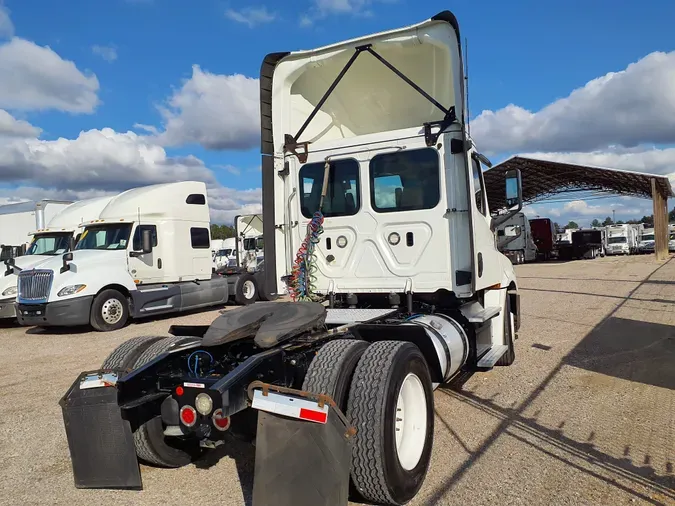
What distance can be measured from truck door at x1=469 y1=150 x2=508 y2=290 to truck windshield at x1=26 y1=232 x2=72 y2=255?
11801 mm

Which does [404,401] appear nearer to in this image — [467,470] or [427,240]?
[467,470]

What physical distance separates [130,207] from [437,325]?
10.5 meters

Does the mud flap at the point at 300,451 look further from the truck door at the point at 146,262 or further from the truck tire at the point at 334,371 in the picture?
the truck door at the point at 146,262

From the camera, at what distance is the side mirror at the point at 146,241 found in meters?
12.8

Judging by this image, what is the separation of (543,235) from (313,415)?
39.2 m

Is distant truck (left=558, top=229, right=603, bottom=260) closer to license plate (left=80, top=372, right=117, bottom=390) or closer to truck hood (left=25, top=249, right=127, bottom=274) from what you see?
truck hood (left=25, top=249, right=127, bottom=274)

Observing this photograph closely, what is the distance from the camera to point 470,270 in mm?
5375

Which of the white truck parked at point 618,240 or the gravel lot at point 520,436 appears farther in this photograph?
the white truck parked at point 618,240

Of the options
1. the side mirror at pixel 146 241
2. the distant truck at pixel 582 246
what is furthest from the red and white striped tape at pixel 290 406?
the distant truck at pixel 582 246

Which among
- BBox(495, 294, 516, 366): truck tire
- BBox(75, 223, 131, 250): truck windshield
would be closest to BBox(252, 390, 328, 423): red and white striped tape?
BBox(495, 294, 516, 366): truck tire

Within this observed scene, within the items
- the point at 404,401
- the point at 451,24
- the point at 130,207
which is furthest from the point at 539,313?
the point at 130,207

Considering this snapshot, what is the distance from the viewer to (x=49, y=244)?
47.2ft

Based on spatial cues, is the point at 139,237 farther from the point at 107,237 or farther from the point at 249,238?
the point at 249,238

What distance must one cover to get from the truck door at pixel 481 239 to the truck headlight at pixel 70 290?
351 inches
